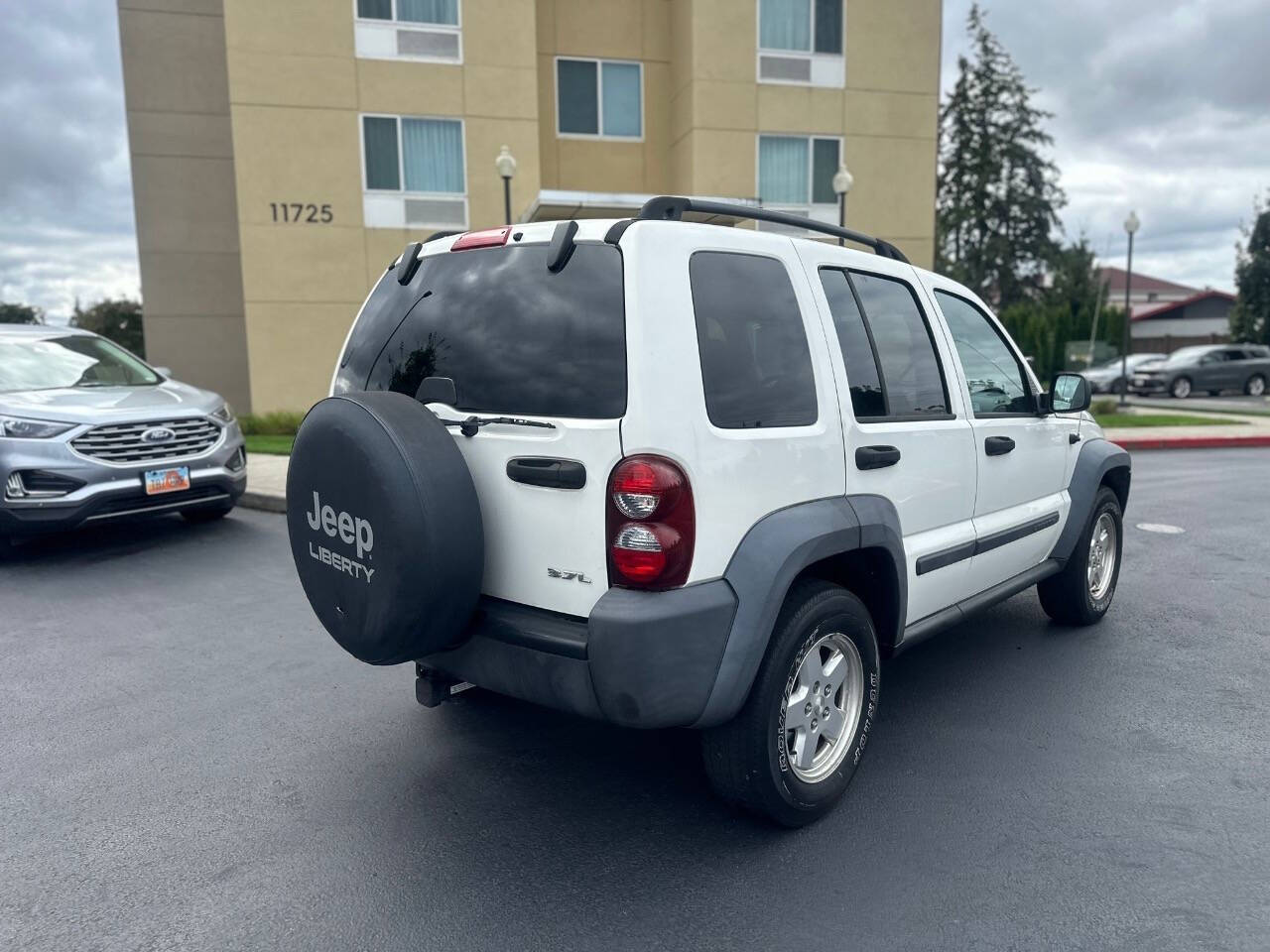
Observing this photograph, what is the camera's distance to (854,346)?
3.50m

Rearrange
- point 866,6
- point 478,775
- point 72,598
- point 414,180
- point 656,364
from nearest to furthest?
point 656,364 → point 478,775 → point 72,598 → point 414,180 → point 866,6

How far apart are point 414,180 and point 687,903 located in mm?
17099

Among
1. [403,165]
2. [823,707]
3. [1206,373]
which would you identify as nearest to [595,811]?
[823,707]

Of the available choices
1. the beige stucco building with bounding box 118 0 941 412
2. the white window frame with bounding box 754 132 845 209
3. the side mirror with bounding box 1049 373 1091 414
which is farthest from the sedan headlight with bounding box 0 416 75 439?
the white window frame with bounding box 754 132 845 209

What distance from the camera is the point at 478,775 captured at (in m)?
3.61

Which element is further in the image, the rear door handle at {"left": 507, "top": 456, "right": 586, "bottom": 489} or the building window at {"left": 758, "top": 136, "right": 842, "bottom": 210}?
the building window at {"left": 758, "top": 136, "right": 842, "bottom": 210}

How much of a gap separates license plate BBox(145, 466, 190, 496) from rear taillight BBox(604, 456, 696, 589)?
566cm

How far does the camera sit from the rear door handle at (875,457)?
3352 mm

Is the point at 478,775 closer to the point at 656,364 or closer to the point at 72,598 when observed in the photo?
the point at 656,364

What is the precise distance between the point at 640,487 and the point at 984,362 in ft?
7.84

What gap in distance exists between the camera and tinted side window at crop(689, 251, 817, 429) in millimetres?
2938

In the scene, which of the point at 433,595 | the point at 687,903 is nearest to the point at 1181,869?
the point at 687,903

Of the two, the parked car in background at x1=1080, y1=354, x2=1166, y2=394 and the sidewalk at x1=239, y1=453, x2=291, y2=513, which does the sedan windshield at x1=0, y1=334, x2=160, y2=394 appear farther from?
the parked car in background at x1=1080, y1=354, x2=1166, y2=394

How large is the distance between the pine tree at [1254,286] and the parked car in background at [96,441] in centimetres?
4247
